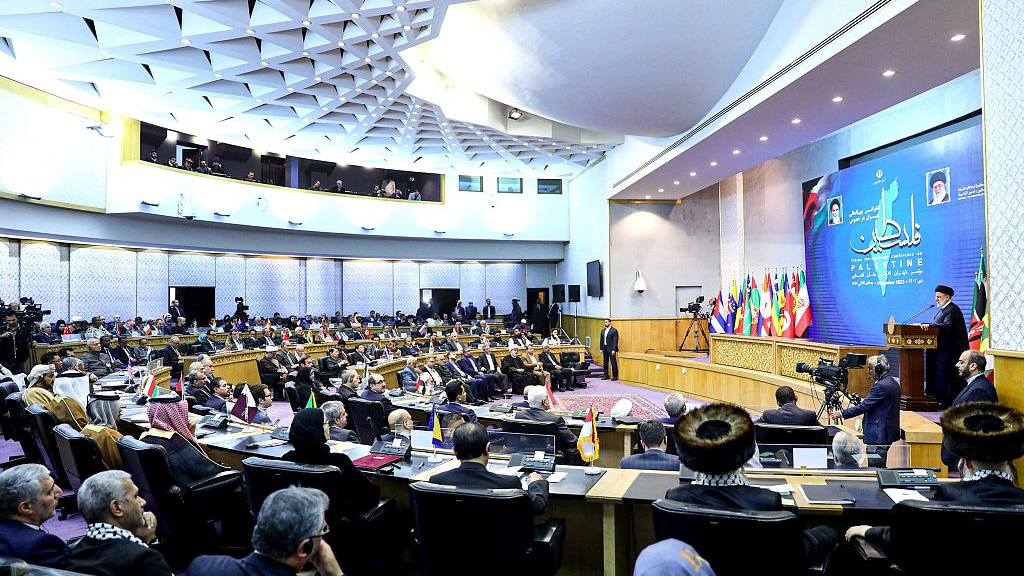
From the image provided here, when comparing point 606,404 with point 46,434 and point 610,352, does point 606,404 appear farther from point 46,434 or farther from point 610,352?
point 46,434

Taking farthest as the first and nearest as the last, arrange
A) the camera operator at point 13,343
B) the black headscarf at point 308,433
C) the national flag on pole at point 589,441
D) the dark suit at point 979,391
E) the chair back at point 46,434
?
the camera operator at point 13,343
the chair back at point 46,434
the dark suit at point 979,391
the national flag on pole at point 589,441
the black headscarf at point 308,433

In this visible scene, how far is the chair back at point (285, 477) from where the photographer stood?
314 cm

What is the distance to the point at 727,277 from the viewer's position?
16547 mm

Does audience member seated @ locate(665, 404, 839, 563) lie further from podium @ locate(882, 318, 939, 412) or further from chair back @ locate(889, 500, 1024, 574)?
podium @ locate(882, 318, 939, 412)

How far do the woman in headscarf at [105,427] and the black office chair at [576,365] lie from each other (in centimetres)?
1004

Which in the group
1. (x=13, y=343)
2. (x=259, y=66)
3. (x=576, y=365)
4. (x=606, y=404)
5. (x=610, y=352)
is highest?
(x=259, y=66)

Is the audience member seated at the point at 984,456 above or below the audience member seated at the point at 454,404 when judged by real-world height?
above

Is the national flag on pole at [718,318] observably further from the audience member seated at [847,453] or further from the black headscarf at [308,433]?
the black headscarf at [308,433]

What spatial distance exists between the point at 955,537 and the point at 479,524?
1761mm

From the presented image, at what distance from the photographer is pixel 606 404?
37.5 ft

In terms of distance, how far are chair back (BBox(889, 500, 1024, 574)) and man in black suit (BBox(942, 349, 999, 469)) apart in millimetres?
2463

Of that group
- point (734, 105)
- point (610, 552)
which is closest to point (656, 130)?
point (734, 105)

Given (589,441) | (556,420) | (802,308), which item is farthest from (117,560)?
(802,308)

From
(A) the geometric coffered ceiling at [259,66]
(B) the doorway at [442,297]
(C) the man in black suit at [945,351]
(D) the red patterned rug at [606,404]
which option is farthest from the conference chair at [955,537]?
(B) the doorway at [442,297]
